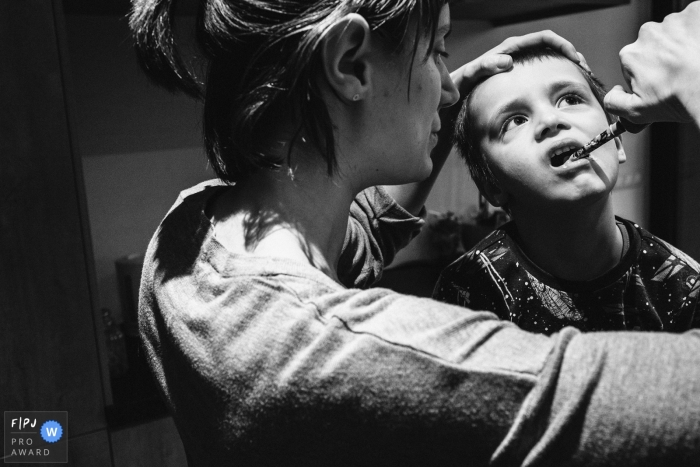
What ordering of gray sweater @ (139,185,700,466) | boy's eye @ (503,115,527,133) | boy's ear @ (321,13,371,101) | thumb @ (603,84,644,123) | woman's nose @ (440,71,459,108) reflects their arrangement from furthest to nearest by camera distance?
boy's eye @ (503,115,527,133) < woman's nose @ (440,71,459,108) < thumb @ (603,84,644,123) < boy's ear @ (321,13,371,101) < gray sweater @ (139,185,700,466)

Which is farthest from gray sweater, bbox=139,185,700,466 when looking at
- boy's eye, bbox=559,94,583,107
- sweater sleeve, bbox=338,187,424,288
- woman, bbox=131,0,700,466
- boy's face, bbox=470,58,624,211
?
boy's eye, bbox=559,94,583,107

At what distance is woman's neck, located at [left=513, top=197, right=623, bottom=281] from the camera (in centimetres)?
116

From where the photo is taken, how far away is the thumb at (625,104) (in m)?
0.79

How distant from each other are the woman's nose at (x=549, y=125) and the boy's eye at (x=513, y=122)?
46mm

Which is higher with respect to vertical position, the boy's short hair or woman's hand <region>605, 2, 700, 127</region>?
woman's hand <region>605, 2, 700, 127</region>

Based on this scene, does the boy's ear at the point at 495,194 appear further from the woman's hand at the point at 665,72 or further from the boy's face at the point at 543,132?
the woman's hand at the point at 665,72

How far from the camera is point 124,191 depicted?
2070 millimetres

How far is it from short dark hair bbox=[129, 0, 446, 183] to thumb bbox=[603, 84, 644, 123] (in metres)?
0.28

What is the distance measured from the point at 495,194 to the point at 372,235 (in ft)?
1.08

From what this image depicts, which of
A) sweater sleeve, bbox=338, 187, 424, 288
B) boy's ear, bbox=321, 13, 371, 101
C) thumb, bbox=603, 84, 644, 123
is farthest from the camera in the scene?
sweater sleeve, bbox=338, 187, 424, 288

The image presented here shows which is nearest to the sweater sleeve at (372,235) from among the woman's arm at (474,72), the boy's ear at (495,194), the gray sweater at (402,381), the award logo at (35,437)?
the woman's arm at (474,72)

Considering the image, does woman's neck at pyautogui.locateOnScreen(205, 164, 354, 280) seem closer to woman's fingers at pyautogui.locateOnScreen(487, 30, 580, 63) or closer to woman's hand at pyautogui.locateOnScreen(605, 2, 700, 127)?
woman's hand at pyautogui.locateOnScreen(605, 2, 700, 127)

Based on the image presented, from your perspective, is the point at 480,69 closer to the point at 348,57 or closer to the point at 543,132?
the point at 543,132

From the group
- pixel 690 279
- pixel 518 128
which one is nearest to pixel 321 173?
pixel 518 128
